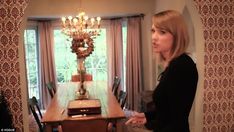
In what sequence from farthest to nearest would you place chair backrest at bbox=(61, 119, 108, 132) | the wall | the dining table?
the wall
the dining table
chair backrest at bbox=(61, 119, 108, 132)

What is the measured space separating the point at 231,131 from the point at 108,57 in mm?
3656

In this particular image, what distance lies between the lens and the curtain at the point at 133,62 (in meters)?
6.56

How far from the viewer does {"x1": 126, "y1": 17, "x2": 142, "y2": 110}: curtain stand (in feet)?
21.5

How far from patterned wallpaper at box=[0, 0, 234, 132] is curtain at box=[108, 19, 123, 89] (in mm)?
3363

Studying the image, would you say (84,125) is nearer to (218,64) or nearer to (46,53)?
(218,64)

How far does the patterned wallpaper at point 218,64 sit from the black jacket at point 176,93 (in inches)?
80.9

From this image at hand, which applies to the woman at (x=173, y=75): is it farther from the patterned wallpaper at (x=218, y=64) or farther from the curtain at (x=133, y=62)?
the curtain at (x=133, y=62)

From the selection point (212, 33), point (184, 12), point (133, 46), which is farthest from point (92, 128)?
point (133, 46)

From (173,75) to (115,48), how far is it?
5.25 m

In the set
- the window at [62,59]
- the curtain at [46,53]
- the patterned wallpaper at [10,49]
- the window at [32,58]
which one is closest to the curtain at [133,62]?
the window at [62,59]

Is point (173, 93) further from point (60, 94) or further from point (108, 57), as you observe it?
point (108, 57)

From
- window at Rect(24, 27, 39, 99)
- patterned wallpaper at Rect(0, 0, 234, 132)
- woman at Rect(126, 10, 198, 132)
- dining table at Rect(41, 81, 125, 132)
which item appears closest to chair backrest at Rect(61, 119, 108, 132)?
dining table at Rect(41, 81, 125, 132)

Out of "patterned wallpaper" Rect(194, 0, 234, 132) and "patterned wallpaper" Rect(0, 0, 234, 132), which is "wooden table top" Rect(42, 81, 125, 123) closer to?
"patterned wallpaper" Rect(0, 0, 234, 132)

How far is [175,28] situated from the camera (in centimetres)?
157
